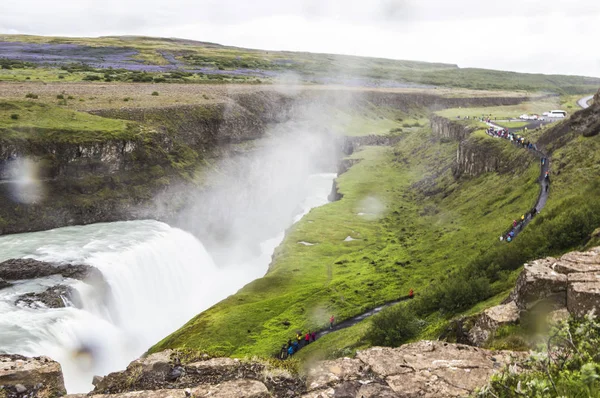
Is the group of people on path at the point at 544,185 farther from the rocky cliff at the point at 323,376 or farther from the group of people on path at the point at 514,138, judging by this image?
the rocky cliff at the point at 323,376

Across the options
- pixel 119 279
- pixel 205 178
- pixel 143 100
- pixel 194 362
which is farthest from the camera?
pixel 143 100

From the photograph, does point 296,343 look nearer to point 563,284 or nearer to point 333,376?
point 563,284

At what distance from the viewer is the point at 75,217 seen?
61.7 m

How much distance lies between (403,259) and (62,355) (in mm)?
47073

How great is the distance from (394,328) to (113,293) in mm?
30788

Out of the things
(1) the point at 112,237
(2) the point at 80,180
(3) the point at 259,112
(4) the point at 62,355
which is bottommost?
(4) the point at 62,355

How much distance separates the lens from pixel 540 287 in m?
17.0

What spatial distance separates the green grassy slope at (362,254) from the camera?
155 feet

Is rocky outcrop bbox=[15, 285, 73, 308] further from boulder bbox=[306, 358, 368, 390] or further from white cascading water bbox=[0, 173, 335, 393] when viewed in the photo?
boulder bbox=[306, 358, 368, 390]

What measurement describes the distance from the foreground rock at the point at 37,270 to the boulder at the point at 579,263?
42927 mm

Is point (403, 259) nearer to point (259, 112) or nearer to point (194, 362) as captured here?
point (194, 362)

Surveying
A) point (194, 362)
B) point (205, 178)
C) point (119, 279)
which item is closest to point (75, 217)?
point (119, 279)

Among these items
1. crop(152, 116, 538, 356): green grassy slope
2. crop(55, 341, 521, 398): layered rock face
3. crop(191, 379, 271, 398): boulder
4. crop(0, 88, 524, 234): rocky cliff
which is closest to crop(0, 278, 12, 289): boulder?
crop(152, 116, 538, 356): green grassy slope

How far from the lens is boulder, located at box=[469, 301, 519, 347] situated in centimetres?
1720
